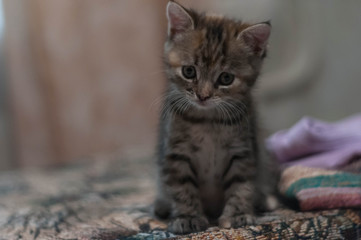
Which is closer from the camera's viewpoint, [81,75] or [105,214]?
[105,214]

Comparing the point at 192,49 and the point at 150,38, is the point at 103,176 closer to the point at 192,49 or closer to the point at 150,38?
the point at 192,49

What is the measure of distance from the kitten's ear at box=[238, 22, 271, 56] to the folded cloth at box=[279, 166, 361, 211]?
42 centimetres

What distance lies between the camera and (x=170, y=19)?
1316 mm

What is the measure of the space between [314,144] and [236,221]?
0.61 metres

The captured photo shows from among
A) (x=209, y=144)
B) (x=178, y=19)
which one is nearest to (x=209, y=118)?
(x=209, y=144)

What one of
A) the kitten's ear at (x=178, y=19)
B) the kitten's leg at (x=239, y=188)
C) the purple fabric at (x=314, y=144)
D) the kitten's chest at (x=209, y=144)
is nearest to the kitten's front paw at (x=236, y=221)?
the kitten's leg at (x=239, y=188)

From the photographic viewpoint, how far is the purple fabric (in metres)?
1.51

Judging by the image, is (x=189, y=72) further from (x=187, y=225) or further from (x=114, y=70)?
(x=114, y=70)

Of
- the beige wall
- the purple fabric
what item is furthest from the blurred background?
the purple fabric

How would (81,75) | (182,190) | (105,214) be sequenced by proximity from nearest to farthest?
(182,190), (105,214), (81,75)

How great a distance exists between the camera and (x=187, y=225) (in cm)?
113

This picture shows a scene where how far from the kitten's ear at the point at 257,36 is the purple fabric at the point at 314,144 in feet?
1.49

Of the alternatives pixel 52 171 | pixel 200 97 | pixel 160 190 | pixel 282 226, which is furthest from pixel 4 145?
pixel 282 226

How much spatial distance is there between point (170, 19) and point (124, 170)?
44.9 inches
